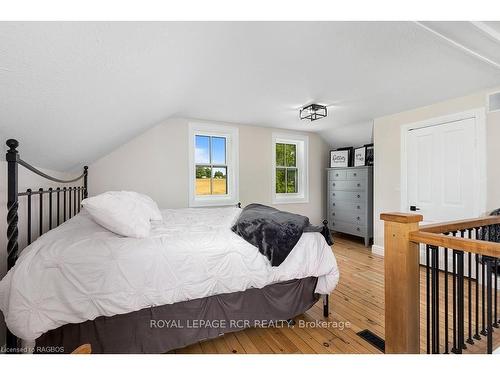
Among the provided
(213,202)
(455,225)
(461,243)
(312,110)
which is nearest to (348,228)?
(312,110)

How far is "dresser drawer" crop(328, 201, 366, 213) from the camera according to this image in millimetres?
4285

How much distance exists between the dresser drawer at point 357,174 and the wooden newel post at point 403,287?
330 centimetres

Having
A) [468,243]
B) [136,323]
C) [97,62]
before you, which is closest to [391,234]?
[468,243]

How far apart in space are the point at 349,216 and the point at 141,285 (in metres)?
4.10

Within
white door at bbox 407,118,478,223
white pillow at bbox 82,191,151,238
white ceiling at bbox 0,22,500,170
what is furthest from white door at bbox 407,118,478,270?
white pillow at bbox 82,191,151,238

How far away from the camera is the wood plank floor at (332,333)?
64.0 inches

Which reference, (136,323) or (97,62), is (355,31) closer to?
(97,62)

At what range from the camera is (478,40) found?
5.39 feet

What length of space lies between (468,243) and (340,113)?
116 inches

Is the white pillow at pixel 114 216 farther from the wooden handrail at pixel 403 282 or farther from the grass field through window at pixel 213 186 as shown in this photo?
the grass field through window at pixel 213 186

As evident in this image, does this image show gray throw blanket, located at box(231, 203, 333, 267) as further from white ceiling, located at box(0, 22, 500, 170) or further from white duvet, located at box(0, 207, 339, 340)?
white ceiling, located at box(0, 22, 500, 170)

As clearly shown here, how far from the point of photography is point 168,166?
3596mm

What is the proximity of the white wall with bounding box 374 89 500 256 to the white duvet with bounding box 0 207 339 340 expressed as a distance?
245 cm

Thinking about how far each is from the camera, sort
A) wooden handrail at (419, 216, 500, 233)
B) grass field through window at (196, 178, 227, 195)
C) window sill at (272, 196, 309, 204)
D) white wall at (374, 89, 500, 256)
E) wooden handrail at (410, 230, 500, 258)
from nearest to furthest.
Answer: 1. wooden handrail at (410, 230, 500, 258)
2. wooden handrail at (419, 216, 500, 233)
3. white wall at (374, 89, 500, 256)
4. grass field through window at (196, 178, 227, 195)
5. window sill at (272, 196, 309, 204)
